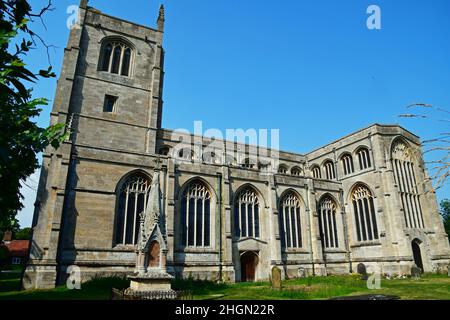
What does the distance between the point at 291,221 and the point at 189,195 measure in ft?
33.8

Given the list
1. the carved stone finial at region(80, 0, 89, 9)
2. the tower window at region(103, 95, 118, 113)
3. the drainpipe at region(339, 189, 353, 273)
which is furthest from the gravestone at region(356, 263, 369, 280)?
the carved stone finial at region(80, 0, 89, 9)

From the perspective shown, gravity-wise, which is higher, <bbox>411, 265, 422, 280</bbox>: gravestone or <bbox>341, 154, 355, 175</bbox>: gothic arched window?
<bbox>341, 154, 355, 175</bbox>: gothic arched window

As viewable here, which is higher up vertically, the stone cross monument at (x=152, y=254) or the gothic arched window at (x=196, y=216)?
the gothic arched window at (x=196, y=216)

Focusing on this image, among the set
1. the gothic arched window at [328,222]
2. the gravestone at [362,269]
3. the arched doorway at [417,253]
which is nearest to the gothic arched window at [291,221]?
the gothic arched window at [328,222]

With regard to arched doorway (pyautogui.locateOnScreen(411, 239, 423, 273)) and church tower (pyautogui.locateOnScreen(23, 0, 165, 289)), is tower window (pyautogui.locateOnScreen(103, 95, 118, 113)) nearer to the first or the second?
church tower (pyautogui.locateOnScreen(23, 0, 165, 289))

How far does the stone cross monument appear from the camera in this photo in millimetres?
13117

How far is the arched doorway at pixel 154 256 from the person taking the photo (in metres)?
14.0

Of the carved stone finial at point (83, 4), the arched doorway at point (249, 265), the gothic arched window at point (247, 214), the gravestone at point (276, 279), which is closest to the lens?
the gravestone at point (276, 279)

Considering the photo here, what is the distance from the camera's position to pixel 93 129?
26.6 meters

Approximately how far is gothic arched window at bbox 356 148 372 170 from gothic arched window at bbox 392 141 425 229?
2.31 m

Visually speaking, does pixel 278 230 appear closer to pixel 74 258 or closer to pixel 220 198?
pixel 220 198

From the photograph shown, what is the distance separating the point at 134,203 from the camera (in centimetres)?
2184

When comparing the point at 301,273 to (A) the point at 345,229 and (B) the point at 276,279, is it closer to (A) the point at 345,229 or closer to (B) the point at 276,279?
(B) the point at 276,279

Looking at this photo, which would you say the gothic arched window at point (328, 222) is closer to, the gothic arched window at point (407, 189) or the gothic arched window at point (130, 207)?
A: the gothic arched window at point (407, 189)
